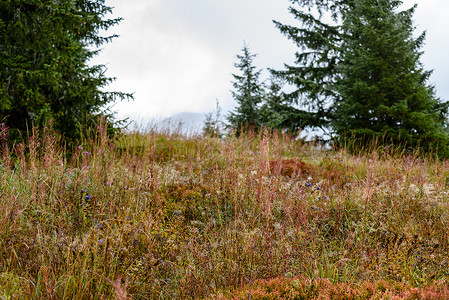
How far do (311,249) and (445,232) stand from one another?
1.63m

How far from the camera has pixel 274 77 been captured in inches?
555

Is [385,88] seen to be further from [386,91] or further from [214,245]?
[214,245]

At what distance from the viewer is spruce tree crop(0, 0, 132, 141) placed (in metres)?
6.11

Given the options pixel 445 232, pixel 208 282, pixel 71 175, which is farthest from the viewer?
pixel 71 175

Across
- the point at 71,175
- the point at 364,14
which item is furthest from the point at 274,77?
the point at 71,175

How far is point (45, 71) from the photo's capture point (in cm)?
601

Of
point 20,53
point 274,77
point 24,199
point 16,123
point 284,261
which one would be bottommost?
point 284,261

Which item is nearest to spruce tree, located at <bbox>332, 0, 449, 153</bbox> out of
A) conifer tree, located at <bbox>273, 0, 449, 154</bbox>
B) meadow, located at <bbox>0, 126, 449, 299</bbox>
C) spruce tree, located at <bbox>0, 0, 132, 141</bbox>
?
conifer tree, located at <bbox>273, 0, 449, 154</bbox>

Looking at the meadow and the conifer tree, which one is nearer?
the meadow

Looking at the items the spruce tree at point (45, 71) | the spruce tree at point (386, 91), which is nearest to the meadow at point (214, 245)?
the spruce tree at point (45, 71)

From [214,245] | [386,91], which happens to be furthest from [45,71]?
[386,91]

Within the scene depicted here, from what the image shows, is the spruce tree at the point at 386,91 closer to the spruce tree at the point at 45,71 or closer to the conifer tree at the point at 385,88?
the conifer tree at the point at 385,88

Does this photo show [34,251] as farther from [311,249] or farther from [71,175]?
[311,249]

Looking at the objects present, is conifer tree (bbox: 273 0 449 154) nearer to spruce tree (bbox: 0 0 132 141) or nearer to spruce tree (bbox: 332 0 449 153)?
spruce tree (bbox: 332 0 449 153)
